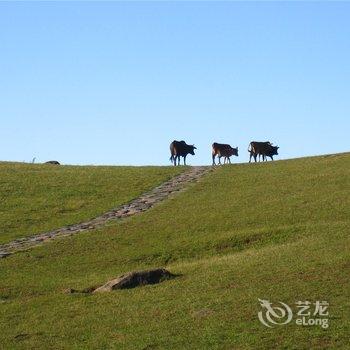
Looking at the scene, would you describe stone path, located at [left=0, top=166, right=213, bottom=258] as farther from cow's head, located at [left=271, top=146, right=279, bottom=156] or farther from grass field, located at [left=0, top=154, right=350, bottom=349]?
cow's head, located at [left=271, top=146, right=279, bottom=156]

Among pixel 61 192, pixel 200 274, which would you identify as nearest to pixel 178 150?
pixel 61 192

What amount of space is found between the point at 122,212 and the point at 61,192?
8.08m

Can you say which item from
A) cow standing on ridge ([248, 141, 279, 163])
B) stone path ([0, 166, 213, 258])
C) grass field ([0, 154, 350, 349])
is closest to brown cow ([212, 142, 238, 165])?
cow standing on ridge ([248, 141, 279, 163])

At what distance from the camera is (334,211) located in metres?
29.8

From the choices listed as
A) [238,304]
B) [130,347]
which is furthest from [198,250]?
[130,347]

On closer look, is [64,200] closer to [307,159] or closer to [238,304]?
[307,159]

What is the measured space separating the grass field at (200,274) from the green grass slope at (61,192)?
428cm

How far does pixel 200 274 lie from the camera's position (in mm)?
22188

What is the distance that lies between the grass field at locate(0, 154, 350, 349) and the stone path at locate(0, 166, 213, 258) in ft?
3.70

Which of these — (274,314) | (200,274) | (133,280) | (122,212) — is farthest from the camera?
(122,212)

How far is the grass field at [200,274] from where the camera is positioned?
54.9ft

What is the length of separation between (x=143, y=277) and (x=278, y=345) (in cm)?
729

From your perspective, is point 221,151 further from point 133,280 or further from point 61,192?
point 133,280

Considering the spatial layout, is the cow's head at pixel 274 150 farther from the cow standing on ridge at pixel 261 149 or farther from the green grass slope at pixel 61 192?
the green grass slope at pixel 61 192
